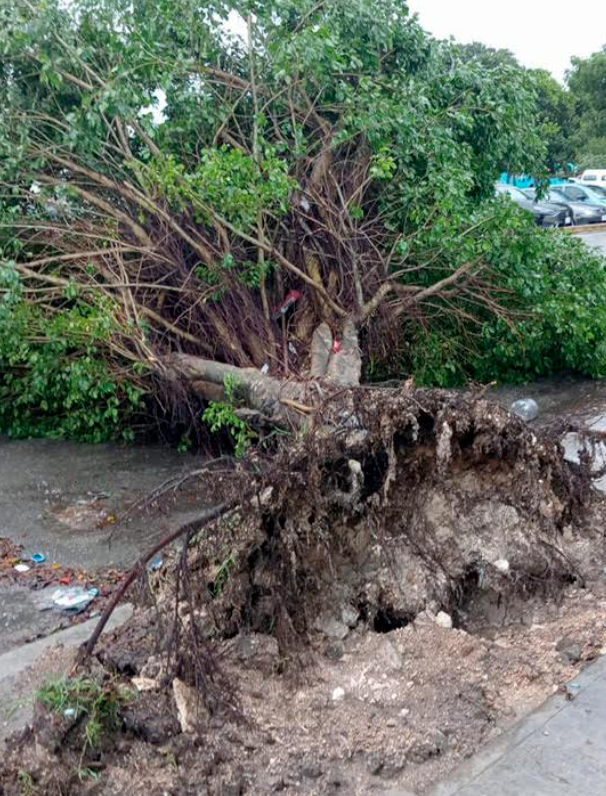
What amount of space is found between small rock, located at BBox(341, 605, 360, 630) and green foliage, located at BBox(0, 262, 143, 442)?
10.5ft

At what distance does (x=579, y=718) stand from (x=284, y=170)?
4809 mm

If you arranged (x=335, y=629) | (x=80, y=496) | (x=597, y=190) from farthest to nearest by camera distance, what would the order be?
(x=597, y=190), (x=80, y=496), (x=335, y=629)

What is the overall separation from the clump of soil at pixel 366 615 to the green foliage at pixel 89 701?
5 cm

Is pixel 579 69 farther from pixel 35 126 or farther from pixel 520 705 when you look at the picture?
pixel 520 705

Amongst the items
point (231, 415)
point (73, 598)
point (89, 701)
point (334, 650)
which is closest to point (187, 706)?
point (89, 701)

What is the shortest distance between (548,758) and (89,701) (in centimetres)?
168

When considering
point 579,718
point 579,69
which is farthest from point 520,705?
point 579,69

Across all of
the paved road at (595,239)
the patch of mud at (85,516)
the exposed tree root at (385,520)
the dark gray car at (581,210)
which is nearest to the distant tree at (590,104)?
the dark gray car at (581,210)

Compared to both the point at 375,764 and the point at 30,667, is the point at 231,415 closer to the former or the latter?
the point at 30,667

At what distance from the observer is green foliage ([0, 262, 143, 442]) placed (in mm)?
6836

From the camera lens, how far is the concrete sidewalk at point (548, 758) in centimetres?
316

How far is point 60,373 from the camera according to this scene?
7.51m

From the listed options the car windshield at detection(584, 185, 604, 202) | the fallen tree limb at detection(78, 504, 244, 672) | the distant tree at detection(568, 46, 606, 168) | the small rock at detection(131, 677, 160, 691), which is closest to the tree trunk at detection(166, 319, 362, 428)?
the fallen tree limb at detection(78, 504, 244, 672)

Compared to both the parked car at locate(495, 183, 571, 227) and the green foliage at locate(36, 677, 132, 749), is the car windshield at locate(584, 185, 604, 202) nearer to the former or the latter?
the parked car at locate(495, 183, 571, 227)
